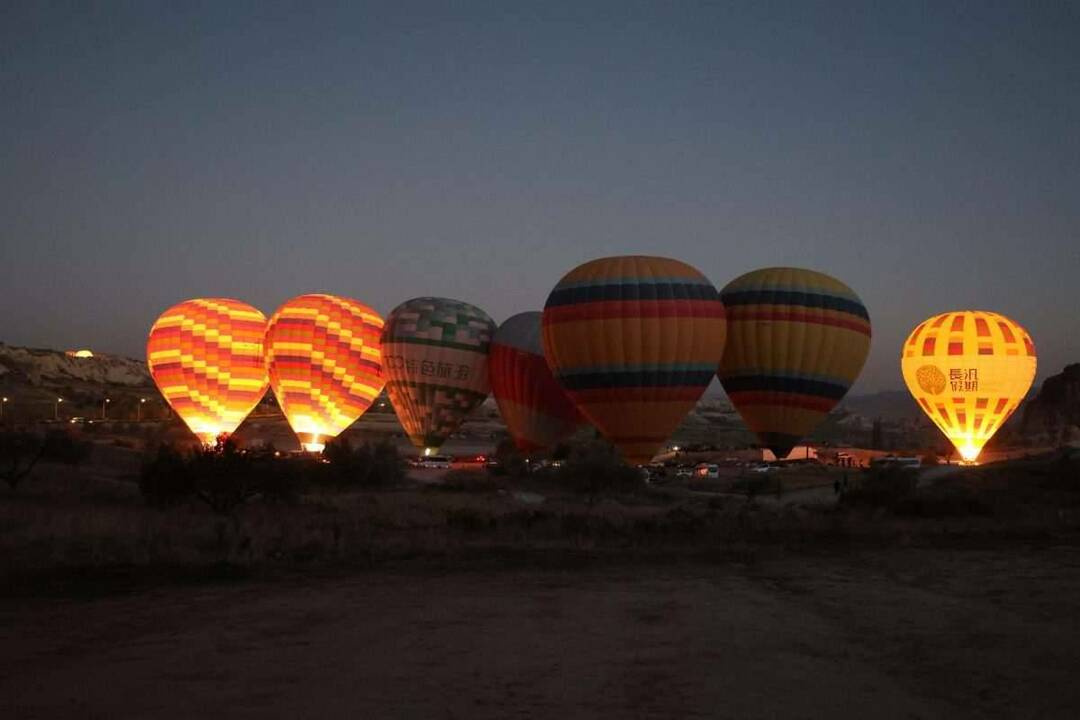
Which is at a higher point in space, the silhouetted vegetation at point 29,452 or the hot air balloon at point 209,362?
the hot air balloon at point 209,362

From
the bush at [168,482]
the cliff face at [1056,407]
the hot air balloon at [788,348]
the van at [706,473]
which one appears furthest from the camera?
the cliff face at [1056,407]

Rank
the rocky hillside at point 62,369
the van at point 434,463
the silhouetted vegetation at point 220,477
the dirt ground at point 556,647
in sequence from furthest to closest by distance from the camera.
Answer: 1. the rocky hillside at point 62,369
2. the van at point 434,463
3. the silhouetted vegetation at point 220,477
4. the dirt ground at point 556,647

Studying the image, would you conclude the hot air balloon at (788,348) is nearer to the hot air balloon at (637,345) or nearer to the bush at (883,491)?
the hot air balloon at (637,345)

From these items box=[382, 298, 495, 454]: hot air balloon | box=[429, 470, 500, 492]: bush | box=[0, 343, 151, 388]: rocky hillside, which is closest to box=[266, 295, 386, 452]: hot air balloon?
box=[382, 298, 495, 454]: hot air balloon

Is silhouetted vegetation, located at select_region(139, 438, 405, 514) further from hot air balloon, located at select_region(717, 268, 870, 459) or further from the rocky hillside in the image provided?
the rocky hillside

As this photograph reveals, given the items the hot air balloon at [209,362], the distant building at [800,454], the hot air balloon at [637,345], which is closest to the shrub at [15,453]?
the hot air balloon at [209,362]

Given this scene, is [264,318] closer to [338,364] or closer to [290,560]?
[338,364]

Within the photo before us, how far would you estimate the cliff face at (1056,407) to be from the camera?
3093 inches

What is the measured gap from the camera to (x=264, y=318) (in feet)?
124

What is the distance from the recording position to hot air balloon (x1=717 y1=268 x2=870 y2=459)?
87.1 ft

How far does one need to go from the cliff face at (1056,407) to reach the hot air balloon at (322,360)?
57769 mm

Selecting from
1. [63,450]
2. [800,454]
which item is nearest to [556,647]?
[63,450]

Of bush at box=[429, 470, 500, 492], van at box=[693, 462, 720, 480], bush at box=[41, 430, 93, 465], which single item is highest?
bush at box=[41, 430, 93, 465]

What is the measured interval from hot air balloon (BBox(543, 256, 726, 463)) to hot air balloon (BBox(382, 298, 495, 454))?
25.4 feet
